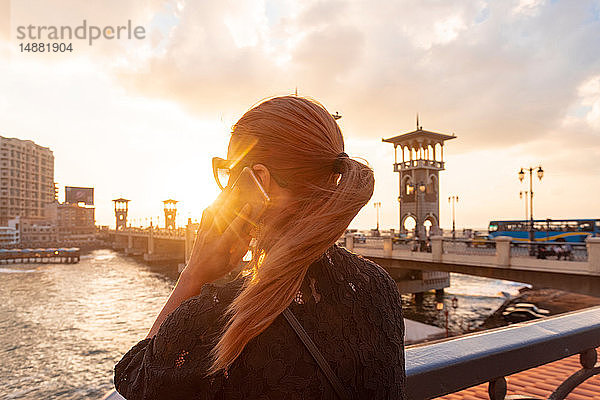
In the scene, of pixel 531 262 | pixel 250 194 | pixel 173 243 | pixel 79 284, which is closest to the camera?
pixel 250 194

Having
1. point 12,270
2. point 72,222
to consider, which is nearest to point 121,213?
point 72,222

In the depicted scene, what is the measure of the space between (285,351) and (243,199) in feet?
1.23

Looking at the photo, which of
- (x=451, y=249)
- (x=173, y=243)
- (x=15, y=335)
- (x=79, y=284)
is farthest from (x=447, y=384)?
(x=173, y=243)

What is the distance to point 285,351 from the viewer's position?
2.73 feet

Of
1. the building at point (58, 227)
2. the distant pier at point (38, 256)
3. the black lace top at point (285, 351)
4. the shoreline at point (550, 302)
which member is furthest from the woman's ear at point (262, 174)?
A: the building at point (58, 227)

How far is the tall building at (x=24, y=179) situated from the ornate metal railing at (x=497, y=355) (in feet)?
393

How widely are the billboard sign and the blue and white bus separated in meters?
122

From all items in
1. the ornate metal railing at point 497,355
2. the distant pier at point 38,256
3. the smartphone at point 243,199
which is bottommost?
the distant pier at point 38,256

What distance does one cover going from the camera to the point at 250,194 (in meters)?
0.94

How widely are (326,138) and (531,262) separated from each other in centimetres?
1728

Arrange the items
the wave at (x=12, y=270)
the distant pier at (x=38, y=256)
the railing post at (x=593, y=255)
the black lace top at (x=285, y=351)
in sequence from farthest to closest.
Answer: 1. the distant pier at (x=38, y=256)
2. the wave at (x=12, y=270)
3. the railing post at (x=593, y=255)
4. the black lace top at (x=285, y=351)

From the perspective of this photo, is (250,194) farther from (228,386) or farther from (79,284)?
(79,284)

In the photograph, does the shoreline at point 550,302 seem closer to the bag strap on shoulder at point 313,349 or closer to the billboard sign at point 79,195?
the bag strap on shoulder at point 313,349

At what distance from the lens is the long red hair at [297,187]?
0.86 meters
